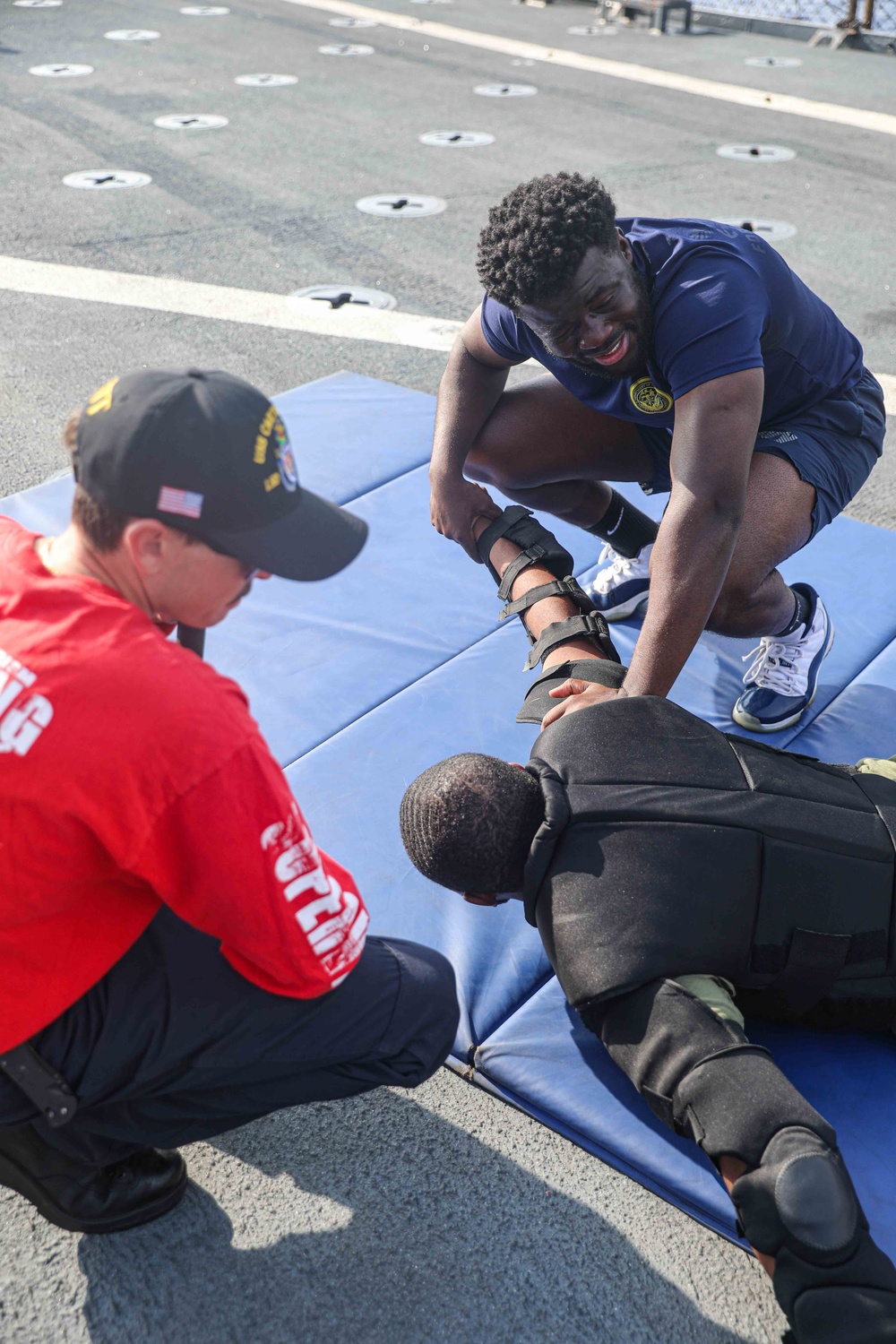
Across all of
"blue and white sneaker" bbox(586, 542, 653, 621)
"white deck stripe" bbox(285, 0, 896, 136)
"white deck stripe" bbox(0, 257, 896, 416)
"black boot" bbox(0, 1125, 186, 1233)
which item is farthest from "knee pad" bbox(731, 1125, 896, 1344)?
"white deck stripe" bbox(285, 0, 896, 136)

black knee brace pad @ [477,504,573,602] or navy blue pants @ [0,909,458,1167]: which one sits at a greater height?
black knee brace pad @ [477,504,573,602]

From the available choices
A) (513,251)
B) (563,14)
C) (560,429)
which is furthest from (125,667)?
(563,14)

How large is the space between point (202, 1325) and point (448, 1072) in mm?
545

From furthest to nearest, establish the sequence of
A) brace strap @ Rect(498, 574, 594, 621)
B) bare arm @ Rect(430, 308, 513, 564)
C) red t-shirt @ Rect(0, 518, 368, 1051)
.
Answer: bare arm @ Rect(430, 308, 513, 564) < brace strap @ Rect(498, 574, 594, 621) < red t-shirt @ Rect(0, 518, 368, 1051)

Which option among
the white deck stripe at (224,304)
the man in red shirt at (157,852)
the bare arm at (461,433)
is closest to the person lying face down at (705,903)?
the man in red shirt at (157,852)

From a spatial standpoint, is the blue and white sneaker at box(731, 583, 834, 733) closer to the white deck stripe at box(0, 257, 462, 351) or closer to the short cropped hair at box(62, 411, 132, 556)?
the short cropped hair at box(62, 411, 132, 556)

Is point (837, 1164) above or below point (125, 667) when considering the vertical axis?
below

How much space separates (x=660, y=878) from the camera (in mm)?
1639

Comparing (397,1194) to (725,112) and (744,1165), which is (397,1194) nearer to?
(744,1165)

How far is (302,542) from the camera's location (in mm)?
1426

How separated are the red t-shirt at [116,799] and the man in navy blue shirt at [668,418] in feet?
2.95

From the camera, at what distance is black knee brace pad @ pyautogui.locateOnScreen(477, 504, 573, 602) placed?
8.52 feet

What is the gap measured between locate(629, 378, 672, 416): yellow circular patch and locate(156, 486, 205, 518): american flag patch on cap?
4.70 feet

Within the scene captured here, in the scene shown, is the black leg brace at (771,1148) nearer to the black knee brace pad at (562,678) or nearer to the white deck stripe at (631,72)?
the black knee brace pad at (562,678)
